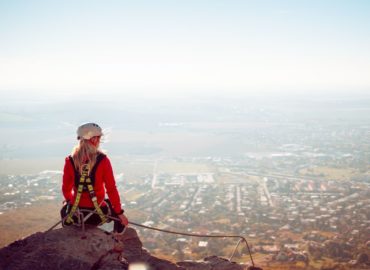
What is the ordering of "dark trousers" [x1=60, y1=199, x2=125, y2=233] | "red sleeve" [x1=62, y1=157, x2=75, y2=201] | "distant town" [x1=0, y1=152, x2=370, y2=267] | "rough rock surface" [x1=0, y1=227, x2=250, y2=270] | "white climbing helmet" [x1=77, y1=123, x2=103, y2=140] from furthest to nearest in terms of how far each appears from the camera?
"distant town" [x1=0, y1=152, x2=370, y2=267] → "dark trousers" [x1=60, y1=199, x2=125, y2=233] → "red sleeve" [x1=62, y1=157, x2=75, y2=201] → "white climbing helmet" [x1=77, y1=123, x2=103, y2=140] → "rough rock surface" [x1=0, y1=227, x2=250, y2=270]

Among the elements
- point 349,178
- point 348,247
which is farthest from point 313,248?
point 349,178

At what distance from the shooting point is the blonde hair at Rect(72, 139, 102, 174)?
598 centimetres

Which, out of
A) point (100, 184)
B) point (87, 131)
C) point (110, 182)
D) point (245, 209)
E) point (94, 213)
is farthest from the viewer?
point (245, 209)

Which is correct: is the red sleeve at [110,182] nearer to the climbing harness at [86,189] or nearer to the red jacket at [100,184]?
the red jacket at [100,184]

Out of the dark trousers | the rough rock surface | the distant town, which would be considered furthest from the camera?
the distant town

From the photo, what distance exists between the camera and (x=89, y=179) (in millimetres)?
6031

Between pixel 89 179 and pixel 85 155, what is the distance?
0.40m

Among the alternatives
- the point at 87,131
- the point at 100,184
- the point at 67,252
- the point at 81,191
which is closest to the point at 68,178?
the point at 81,191

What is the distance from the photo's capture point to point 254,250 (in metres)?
33.9

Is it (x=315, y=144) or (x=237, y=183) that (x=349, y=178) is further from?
(x=315, y=144)

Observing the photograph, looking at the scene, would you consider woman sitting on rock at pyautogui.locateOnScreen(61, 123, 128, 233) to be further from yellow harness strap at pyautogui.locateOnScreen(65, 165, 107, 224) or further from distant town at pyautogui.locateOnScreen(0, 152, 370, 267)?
distant town at pyautogui.locateOnScreen(0, 152, 370, 267)

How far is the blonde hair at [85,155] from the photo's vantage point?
19.6 feet

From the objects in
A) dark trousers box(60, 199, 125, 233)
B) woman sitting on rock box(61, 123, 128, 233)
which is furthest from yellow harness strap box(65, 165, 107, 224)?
dark trousers box(60, 199, 125, 233)

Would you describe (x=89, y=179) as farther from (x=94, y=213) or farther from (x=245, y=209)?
Answer: (x=245, y=209)
